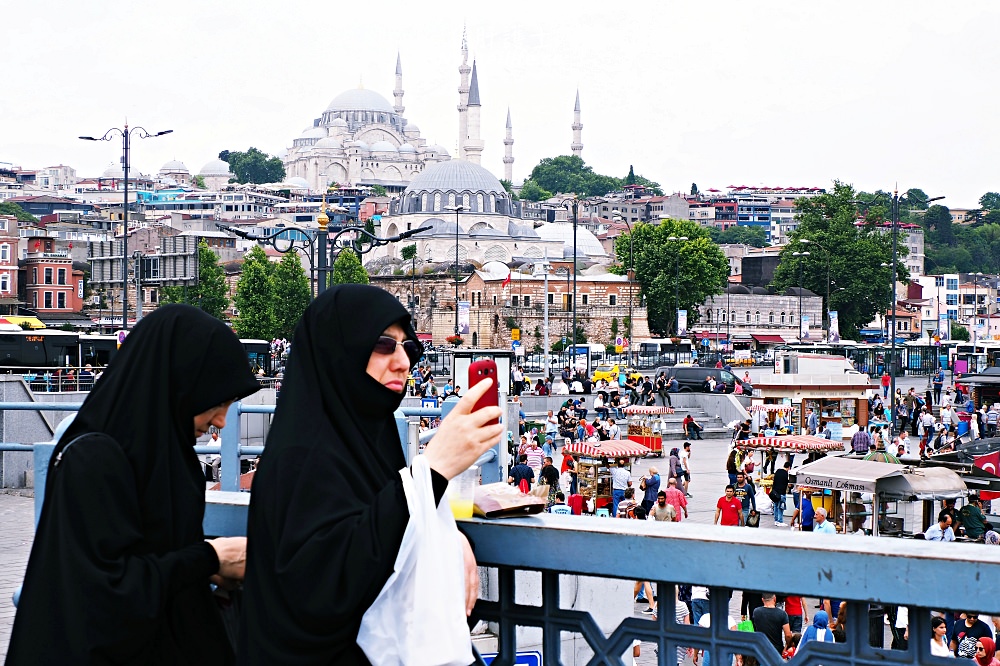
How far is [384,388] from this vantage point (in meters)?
2.40

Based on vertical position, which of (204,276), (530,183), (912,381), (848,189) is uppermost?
(530,183)

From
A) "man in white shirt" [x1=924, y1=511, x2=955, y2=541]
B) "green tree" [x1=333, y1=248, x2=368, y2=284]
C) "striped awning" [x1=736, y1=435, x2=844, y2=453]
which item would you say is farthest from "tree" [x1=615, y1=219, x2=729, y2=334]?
"man in white shirt" [x1=924, y1=511, x2=955, y2=541]

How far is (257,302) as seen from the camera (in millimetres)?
62156

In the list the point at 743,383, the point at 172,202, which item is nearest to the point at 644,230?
the point at 743,383

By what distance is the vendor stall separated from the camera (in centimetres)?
1292

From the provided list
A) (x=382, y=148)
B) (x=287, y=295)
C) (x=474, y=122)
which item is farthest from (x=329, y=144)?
(x=287, y=295)

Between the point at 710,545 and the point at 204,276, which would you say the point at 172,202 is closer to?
the point at 204,276

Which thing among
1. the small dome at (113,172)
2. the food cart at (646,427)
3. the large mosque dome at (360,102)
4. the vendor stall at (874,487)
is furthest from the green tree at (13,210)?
the vendor stall at (874,487)

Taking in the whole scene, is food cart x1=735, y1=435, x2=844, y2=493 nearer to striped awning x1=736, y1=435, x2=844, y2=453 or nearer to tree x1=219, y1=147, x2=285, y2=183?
striped awning x1=736, y1=435, x2=844, y2=453

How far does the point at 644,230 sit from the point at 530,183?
280 feet

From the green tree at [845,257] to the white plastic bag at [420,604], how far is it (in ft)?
246

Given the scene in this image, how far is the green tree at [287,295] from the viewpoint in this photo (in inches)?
2398

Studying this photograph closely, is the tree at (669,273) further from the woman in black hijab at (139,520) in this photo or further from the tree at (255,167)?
the tree at (255,167)

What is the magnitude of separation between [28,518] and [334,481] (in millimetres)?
6854
